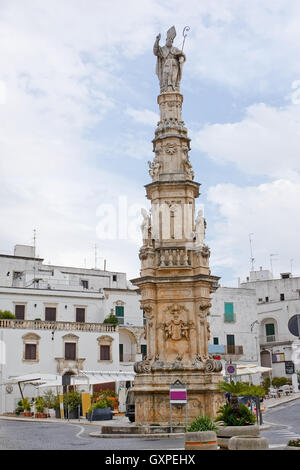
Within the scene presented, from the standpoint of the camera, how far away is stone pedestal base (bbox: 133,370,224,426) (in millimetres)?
21906

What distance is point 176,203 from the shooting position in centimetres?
2441

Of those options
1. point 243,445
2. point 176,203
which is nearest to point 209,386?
point 176,203

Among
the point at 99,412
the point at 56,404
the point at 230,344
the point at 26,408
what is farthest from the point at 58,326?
the point at 230,344

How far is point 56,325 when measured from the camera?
46.7 metres

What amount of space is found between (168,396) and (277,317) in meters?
43.9

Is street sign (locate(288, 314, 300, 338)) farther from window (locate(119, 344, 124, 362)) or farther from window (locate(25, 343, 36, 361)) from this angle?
window (locate(119, 344, 124, 362))

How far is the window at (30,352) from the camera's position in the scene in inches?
1769

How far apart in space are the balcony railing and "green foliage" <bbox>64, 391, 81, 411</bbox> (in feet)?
37.8

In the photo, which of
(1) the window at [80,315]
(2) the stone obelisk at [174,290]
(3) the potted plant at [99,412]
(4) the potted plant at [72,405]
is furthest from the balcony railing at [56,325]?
(2) the stone obelisk at [174,290]

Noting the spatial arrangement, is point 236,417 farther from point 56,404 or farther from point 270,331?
point 270,331

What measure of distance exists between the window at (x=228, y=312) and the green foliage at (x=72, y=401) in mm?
26646

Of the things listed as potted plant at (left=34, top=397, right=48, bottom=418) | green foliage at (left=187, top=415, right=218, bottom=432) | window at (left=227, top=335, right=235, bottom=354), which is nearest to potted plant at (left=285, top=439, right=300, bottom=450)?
green foliage at (left=187, top=415, right=218, bottom=432)

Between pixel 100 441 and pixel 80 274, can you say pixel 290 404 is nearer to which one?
pixel 100 441

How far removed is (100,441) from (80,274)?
43.2 m
